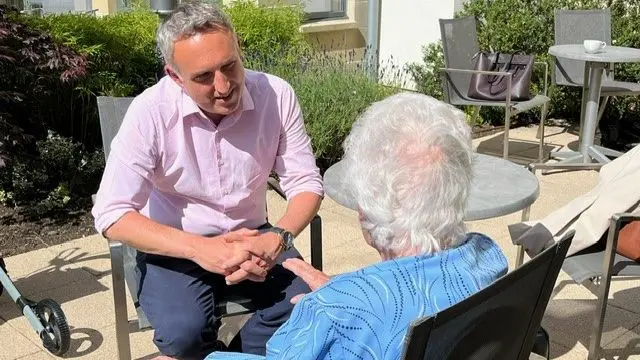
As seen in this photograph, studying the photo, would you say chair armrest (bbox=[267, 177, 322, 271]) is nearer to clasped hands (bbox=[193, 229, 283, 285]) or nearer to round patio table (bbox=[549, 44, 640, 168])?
clasped hands (bbox=[193, 229, 283, 285])

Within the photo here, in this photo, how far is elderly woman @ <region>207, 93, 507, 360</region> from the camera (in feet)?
4.55

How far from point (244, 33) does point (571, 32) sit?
308 centimetres

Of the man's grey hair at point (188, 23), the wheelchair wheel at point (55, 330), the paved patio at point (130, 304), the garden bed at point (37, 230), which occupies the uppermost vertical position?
the man's grey hair at point (188, 23)

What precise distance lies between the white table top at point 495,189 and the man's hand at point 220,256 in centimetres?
38

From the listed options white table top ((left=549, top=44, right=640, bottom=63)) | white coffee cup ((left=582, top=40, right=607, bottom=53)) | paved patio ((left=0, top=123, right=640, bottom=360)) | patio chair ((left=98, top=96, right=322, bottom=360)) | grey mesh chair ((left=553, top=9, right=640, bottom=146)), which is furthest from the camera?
grey mesh chair ((left=553, top=9, right=640, bottom=146))

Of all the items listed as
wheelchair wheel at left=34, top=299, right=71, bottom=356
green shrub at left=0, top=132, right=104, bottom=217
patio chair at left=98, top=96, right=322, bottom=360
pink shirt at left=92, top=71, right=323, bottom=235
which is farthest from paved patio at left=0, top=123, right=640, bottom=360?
pink shirt at left=92, top=71, right=323, bottom=235

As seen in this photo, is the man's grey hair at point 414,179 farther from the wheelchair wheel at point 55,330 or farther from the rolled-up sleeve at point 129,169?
the wheelchair wheel at point 55,330

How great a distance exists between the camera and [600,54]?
231 inches

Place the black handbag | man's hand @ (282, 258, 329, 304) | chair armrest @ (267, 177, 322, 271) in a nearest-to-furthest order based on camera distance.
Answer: man's hand @ (282, 258, 329, 304), chair armrest @ (267, 177, 322, 271), the black handbag

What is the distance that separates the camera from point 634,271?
2.75m

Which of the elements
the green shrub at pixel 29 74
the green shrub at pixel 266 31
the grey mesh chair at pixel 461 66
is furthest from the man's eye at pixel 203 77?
the green shrub at pixel 266 31

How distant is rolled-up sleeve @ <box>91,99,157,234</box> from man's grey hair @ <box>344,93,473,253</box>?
1.02 m

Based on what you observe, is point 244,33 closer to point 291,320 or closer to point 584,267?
point 584,267

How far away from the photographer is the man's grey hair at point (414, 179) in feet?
4.93
